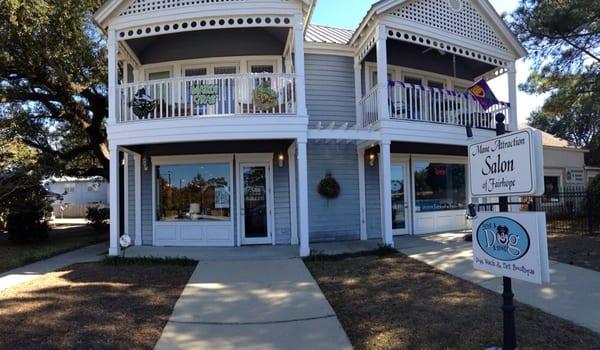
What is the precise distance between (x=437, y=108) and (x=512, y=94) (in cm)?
221

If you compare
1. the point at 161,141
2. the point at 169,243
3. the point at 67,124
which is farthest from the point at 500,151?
the point at 67,124

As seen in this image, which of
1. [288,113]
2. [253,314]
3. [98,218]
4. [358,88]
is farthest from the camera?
[98,218]

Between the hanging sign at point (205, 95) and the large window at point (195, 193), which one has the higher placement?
the hanging sign at point (205, 95)

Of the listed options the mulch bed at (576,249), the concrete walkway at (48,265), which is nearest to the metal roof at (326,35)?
the mulch bed at (576,249)

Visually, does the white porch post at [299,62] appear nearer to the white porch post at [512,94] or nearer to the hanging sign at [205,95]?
the hanging sign at [205,95]

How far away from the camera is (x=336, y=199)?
12555 mm

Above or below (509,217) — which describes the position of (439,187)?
above

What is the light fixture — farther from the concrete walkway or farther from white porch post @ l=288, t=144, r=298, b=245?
the concrete walkway

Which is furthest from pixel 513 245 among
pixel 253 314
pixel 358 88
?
pixel 358 88

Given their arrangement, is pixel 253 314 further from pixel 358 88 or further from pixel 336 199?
pixel 358 88

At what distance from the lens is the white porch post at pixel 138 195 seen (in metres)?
12.4

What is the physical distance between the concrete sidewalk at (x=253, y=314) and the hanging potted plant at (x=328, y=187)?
3.88m

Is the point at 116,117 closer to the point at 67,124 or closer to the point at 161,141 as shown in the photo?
the point at 161,141

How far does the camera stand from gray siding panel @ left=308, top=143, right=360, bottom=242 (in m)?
12.4
